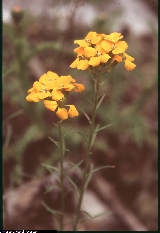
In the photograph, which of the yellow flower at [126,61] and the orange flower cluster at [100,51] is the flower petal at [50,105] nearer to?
the orange flower cluster at [100,51]

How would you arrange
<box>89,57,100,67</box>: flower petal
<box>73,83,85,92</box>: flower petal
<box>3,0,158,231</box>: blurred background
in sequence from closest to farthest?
1. <box>89,57,100,67</box>: flower petal
2. <box>73,83,85,92</box>: flower petal
3. <box>3,0,158,231</box>: blurred background

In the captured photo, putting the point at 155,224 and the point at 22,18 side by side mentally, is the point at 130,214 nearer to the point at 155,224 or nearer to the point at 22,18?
the point at 155,224

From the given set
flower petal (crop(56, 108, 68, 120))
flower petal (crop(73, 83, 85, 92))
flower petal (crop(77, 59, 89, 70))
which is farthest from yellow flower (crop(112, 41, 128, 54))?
flower petal (crop(56, 108, 68, 120))

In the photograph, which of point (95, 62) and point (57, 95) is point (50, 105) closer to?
point (57, 95)

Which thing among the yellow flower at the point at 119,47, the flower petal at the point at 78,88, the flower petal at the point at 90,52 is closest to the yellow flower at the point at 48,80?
the flower petal at the point at 78,88

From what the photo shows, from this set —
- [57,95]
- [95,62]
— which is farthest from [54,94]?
[95,62]

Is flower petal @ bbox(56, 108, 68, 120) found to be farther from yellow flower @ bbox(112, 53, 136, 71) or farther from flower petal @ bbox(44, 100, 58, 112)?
yellow flower @ bbox(112, 53, 136, 71)
